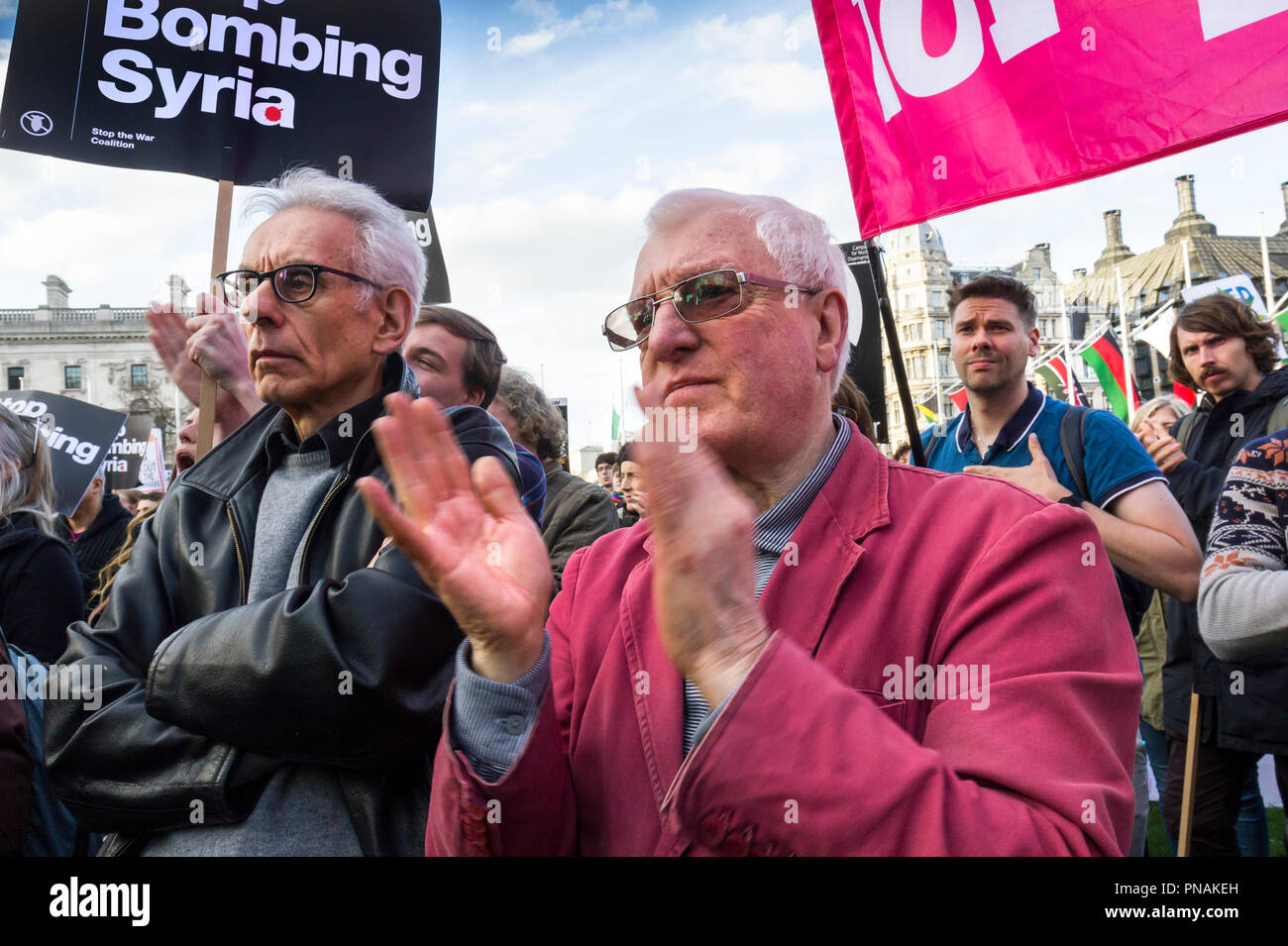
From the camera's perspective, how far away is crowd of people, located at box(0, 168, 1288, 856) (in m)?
1.28

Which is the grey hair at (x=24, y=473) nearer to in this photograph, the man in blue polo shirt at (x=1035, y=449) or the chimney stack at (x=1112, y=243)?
the man in blue polo shirt at (x=1035, y=449)

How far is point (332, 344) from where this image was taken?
Answer: 2.30 m

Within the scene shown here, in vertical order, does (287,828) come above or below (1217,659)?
below

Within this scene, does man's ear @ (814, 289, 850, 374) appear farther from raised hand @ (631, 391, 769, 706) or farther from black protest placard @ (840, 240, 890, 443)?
black protest placard @ (840, 240, 890, 443)

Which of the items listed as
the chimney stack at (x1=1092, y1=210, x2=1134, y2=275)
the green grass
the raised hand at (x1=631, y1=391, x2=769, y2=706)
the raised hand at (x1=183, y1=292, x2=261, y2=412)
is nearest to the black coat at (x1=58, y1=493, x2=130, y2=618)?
the raised hand at (x1=183, y1=292, x2=261, y2=412)

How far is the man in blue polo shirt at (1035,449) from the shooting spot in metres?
3.09

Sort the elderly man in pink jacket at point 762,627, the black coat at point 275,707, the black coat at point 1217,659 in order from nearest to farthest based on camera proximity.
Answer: the elderly man in pink jacket at point 762,627, the black coat at point 275,707, the black coat at point 1217,659

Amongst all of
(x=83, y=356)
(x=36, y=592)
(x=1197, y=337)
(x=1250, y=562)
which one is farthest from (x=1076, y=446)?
(x=83, y=356)

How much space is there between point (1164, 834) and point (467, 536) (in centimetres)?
523

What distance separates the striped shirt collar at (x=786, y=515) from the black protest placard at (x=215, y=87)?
85.9 inches

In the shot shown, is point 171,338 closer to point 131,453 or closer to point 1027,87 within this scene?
point 1027,87

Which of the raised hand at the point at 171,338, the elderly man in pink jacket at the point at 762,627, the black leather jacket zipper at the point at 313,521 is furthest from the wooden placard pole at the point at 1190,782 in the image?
the raised hand at the point at 171,338

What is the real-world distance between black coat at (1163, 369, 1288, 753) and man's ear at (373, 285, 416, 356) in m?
2.78

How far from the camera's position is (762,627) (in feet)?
4.31
